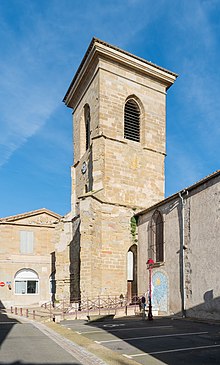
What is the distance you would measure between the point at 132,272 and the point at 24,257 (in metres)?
12.7

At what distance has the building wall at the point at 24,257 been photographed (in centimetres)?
2919

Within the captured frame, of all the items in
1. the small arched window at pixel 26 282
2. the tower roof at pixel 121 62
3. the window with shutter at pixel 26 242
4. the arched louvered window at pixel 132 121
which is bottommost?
the small arched window at pixel 26 282

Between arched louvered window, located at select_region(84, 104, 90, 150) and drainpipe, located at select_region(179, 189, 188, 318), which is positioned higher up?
arched louvered window, located at select_region(84, 104, 90, 150)

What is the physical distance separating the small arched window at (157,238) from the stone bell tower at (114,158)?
6.88 feet

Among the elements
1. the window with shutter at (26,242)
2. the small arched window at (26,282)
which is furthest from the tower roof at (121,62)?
the small arched window at (26,282)

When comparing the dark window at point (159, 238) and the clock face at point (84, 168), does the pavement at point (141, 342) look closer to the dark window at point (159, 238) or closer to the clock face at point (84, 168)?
the dark window at point (159, 238)

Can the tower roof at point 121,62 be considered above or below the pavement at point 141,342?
above

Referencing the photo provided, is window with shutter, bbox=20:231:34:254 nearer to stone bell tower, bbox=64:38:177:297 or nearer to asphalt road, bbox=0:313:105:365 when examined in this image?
stone bell tower, bbox=64:38:177:297

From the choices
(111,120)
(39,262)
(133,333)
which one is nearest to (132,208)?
(111,120)

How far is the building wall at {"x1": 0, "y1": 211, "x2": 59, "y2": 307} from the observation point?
29191 millimetres

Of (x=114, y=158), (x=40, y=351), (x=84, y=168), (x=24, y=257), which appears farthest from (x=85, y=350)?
(x=24, y=257)

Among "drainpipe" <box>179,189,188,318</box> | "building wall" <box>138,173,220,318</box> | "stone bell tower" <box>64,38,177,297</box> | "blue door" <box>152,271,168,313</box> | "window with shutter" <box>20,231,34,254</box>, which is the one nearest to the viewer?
"building wall" <box>138,173,220,318</box>

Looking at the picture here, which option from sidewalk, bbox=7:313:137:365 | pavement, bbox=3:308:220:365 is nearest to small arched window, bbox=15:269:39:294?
pavement, bbox=3:308:220:365

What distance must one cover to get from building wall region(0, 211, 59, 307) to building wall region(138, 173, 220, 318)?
596 inches
